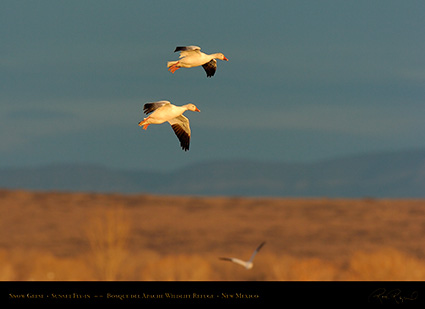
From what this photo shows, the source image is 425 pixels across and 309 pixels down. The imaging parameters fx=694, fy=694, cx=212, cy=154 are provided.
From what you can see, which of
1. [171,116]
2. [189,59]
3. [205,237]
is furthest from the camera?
[205,237]

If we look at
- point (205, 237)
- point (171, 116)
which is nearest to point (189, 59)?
point (171, 116)

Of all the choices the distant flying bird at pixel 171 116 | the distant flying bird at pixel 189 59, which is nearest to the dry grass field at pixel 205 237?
the distant flying bird at pixel 171 116

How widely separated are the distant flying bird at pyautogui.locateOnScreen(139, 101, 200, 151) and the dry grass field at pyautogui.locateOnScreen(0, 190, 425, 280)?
19.7 metres

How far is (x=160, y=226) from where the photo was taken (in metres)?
49.8

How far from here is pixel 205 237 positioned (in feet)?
156

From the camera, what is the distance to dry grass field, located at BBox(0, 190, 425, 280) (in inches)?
1270

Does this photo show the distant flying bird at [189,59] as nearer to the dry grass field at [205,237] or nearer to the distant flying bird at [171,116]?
the distant flying bird at [171,116]

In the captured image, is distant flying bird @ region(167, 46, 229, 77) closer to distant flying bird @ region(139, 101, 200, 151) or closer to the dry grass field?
distant flying bird @ region(139, 101, 200, 151)

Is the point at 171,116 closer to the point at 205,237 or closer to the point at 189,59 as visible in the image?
the point at 189,59

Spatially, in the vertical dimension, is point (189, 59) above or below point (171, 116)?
above

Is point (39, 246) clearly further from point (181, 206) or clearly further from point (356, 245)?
point (356, 245)

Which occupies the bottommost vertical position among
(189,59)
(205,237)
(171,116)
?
(205,237)

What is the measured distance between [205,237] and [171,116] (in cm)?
3901
